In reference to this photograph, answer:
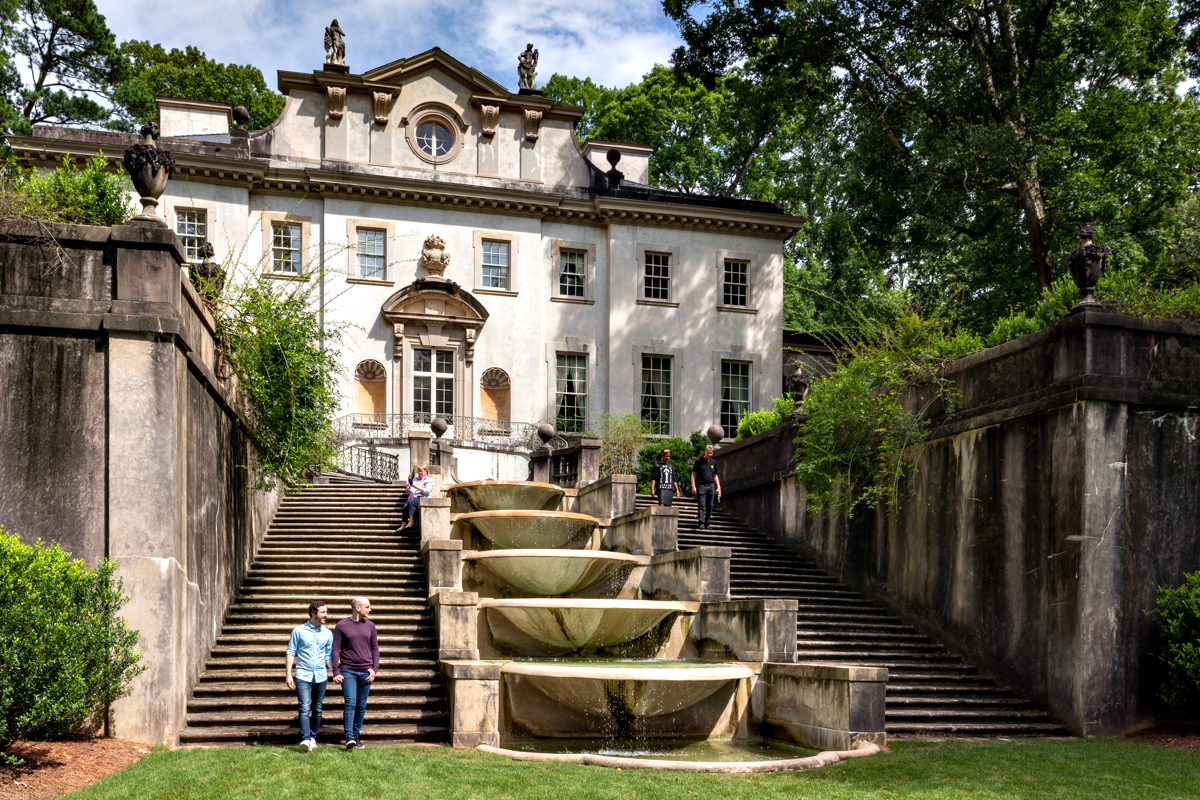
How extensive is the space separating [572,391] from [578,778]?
24.0m

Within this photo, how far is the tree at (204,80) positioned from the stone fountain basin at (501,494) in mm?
26733

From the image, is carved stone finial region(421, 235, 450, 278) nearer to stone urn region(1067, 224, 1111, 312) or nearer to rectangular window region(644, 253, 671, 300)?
rectangular window region(644, 253, 671, 300)

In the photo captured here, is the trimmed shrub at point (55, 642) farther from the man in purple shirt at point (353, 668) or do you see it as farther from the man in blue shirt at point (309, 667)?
the man in purple shirt at point (353, 668)

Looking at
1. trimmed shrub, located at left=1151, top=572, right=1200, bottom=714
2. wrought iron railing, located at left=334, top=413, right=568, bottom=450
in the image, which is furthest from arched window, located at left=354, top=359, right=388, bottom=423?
trimmed shrub, located at left=1151, top=572, right=1200, bottom=714

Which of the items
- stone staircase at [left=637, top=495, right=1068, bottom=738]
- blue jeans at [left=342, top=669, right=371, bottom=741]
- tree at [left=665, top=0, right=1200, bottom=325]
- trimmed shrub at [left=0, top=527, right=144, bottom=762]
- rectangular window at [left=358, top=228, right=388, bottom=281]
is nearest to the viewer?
trimmed shrub at [left=0, top=527, right=144, bottom=762]

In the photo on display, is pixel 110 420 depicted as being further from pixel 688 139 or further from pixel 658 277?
pixel 688 139

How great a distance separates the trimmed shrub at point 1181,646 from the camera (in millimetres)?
13242

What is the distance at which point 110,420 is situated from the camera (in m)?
11.3

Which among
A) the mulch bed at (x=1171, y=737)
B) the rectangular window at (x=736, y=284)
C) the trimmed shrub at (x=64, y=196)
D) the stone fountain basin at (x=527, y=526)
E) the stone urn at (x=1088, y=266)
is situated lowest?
the mulch bed at (x=1171, y=737)

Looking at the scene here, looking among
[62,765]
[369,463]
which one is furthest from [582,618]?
[369,463]

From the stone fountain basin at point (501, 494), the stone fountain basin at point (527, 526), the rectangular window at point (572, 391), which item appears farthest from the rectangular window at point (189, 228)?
the stone fountain basin at point (527, 526)

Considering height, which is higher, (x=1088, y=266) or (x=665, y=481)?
(x=1088, y=266)

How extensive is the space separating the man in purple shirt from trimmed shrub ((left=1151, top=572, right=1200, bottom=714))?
9.83m

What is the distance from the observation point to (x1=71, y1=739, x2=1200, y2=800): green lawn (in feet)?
30.9
